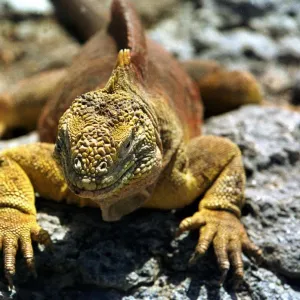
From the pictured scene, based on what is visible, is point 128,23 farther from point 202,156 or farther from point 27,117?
point 27,117

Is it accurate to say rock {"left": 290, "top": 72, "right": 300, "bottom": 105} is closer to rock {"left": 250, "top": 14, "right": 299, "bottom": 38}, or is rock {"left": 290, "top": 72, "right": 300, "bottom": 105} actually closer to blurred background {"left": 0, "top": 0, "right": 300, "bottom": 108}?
blurred background {"left": 0, "top": 0, "right": 300, "bottom": 108}

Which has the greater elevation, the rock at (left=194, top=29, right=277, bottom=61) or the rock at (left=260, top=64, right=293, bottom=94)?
the rock at (left=194, top=29, right=277, bottom=61)

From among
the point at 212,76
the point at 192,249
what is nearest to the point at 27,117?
the point at 212,76

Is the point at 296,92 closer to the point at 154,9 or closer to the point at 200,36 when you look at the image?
the point at 200,36

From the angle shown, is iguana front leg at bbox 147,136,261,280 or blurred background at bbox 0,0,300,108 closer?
iguana front leg at bbox 147,136,261,280

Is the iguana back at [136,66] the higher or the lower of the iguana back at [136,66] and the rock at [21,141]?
the higher

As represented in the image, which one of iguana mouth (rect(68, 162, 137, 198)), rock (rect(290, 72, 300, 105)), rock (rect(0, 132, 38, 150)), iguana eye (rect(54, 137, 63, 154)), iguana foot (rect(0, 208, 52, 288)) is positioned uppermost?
iguana eye (rect(54, 137, 63, 154))

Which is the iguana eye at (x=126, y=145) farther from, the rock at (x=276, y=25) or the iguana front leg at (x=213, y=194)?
the rock at (x=276, y=25)

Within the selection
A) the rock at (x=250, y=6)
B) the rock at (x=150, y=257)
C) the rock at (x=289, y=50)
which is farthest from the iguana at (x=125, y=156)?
the rock at (x=250, y=6)

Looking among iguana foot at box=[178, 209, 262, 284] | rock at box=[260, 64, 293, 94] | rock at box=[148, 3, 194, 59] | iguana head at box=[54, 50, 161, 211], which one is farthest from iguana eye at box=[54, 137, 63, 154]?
rock at box=[260, 64, 293, 94]
